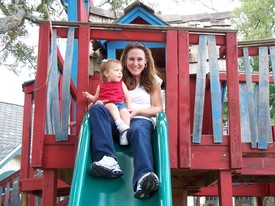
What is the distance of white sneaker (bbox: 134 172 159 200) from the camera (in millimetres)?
3180

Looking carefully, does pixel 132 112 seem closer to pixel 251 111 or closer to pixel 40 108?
pixel 40 108

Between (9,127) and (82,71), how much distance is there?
16.5m

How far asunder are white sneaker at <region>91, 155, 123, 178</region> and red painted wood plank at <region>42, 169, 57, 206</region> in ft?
2.57

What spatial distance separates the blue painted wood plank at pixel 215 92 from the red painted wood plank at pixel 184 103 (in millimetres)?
235

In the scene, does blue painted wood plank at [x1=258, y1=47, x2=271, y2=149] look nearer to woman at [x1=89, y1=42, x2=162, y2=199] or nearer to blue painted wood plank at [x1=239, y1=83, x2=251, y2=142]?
blue painted wood plank at [x1=239, y1=83, x2=251, y2=142]

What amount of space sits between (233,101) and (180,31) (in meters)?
0.85

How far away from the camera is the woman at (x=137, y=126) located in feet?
10.9

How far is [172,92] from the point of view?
13.7ft

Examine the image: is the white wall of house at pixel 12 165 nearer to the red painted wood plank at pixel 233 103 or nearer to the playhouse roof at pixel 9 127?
the playhouse roof at pixel 9 127

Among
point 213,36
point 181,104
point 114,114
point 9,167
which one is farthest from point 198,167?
point 9,167

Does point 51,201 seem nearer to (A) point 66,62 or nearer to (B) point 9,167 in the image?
(A) point 66,62

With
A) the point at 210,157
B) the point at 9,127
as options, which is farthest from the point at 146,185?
the point at 9,127

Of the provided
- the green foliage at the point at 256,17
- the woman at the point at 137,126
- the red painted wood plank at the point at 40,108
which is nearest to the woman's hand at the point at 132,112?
the woman at the point at 137,126

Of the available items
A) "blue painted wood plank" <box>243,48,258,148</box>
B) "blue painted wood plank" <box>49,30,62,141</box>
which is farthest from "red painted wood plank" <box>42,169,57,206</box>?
"blue painted wood plank" <box>243,48,258,148</box>
